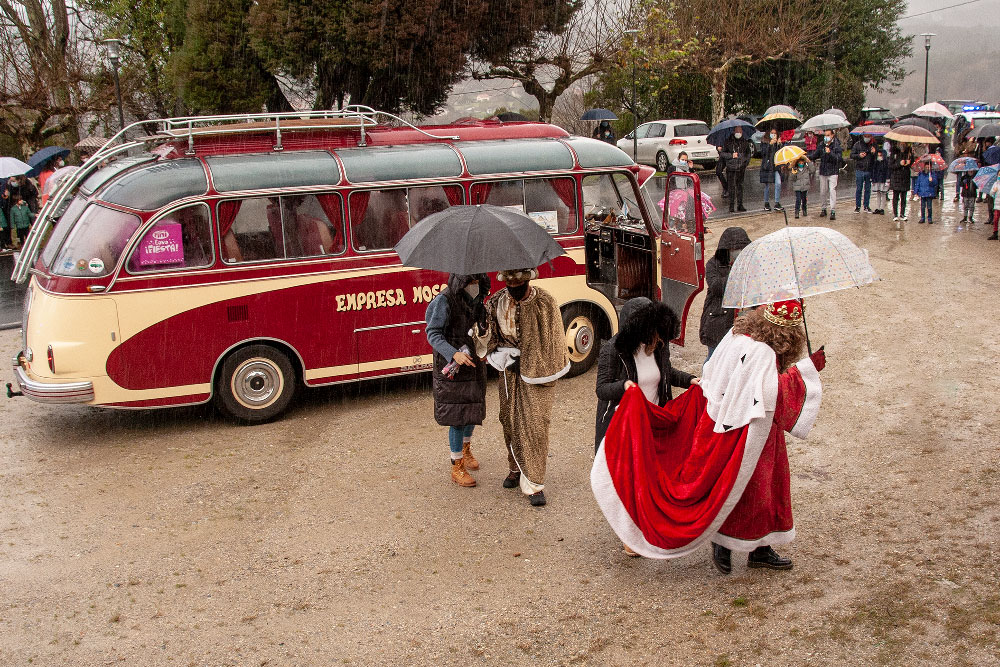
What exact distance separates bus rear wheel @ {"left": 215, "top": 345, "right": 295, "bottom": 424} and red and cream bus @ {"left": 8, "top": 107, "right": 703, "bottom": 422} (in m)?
0.01

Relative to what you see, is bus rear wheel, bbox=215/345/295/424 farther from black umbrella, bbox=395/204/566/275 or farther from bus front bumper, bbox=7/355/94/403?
black umbrella, bbox=395/204/566/275

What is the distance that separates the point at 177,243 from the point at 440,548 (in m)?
4.03

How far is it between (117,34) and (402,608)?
92.1ft

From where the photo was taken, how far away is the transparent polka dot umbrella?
5664 mm

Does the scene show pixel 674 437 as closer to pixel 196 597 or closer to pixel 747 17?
pixel 196 597

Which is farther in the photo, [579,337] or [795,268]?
[579,337]

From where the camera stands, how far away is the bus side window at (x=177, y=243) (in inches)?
328

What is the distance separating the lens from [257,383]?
29.2ft

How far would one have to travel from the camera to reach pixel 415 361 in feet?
30.9

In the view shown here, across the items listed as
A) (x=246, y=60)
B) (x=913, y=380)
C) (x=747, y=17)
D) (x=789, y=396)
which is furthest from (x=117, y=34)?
(x=789, y=396)

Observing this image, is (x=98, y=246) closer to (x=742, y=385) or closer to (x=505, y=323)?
(x=505, y=323)

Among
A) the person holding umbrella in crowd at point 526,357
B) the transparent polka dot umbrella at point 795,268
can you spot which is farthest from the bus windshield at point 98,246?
the transparent polka dot umbrella at point 795,268

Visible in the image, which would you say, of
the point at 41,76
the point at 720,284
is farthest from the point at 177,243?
the point at 41,76

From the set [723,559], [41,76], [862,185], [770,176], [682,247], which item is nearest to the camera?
[723,559]
